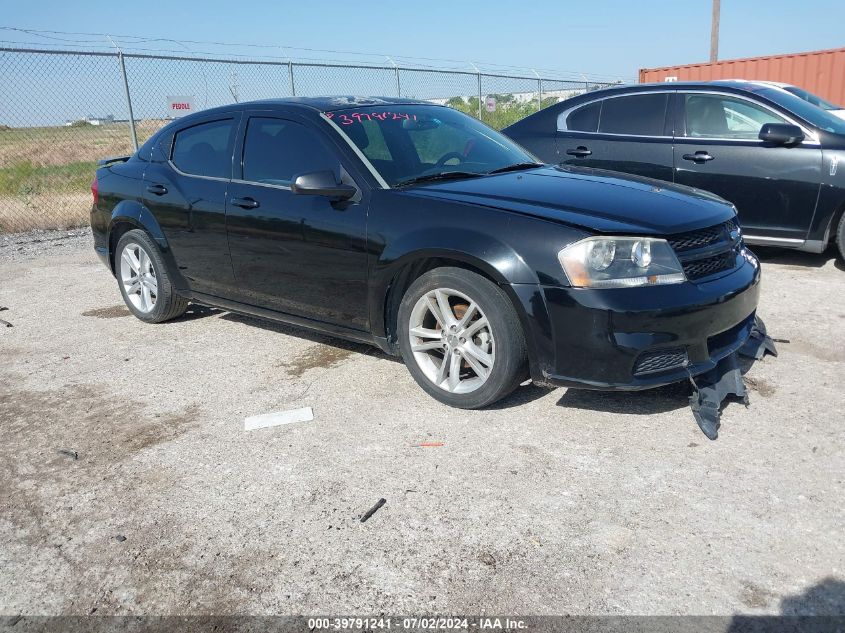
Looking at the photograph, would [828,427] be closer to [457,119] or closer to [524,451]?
[524,451]

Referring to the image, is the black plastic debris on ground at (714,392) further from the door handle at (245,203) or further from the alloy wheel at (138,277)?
the alloy wheel at (138,277)

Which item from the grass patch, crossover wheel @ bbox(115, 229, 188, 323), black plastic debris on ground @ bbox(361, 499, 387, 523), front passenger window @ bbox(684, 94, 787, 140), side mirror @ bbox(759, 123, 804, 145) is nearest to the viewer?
black plastic debris on ground @ bbox(361, 499, 387, 523)

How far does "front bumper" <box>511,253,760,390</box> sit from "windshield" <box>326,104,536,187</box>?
1.19 meters

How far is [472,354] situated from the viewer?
377 centimetres

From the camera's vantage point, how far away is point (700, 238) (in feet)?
11.9

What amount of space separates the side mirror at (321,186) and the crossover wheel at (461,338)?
67cm

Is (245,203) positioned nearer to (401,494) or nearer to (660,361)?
(401,494)

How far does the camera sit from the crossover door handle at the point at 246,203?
4.61m

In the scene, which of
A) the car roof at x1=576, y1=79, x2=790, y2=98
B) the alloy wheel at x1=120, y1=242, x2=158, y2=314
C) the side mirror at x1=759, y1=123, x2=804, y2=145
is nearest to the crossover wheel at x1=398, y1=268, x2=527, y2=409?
the alloy wheel at x1=120, y1=242, x2=158, y2=314

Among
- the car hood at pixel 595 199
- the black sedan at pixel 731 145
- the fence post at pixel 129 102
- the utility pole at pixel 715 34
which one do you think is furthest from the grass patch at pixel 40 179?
the utility pole at pixel 715 34

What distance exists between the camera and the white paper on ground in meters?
3.87

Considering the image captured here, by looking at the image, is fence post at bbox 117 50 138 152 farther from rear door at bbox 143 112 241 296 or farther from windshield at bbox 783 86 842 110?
windshield at bbox 783 86 842 110

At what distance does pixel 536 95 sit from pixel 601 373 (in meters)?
18.2

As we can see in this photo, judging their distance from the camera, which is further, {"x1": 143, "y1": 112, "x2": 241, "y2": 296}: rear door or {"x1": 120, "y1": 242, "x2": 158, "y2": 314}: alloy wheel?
{"x1": 120, "y1": 242, "x2": 158, "y2": 314}: alloy wheel
